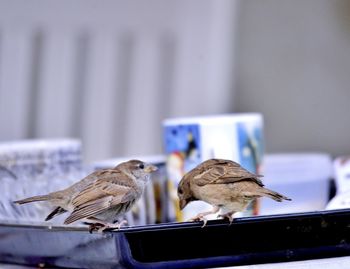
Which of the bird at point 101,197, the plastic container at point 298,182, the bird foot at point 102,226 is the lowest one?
the plastic container at point 298,182

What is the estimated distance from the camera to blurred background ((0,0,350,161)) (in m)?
2.87

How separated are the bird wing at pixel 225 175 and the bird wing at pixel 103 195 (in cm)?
9

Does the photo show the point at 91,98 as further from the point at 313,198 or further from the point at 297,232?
the point at 297,232

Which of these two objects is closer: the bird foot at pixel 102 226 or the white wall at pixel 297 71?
the bird foot at pixel 102 226

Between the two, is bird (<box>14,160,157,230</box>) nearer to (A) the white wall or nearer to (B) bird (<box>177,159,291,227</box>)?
(B) bird (<box>177,159,291,227</box>)

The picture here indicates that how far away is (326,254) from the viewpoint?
0.96 metres

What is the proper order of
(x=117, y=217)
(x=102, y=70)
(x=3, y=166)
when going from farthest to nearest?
(x=102, y=70), (x=3, y=166), (x=117, y=217)

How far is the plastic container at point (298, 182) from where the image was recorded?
1.38 meters

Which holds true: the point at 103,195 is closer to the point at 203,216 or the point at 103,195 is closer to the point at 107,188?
the point at 107,188

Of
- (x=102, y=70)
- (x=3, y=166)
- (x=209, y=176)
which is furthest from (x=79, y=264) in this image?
(x=102, y=70)

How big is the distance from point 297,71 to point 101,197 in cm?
216

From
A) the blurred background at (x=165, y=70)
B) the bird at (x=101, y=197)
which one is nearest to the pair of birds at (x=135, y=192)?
the bird at (x=101, y=197)

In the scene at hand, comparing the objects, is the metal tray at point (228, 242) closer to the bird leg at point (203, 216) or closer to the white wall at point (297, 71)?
the bird leg at point (203, 216)

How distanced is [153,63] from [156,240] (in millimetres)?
2080
